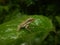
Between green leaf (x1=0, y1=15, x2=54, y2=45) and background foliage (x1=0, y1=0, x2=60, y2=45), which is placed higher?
green leaf (x1=0, y1=15, x2=54, y2=45)

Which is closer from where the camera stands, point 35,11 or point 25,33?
point 25,33

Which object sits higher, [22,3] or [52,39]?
[22,3]

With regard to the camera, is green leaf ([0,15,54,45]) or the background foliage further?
the background foliage

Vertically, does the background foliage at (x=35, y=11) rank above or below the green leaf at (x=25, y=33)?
below

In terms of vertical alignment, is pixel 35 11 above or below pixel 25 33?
below

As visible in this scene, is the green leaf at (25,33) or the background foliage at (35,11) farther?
the background foliage at (35,11)

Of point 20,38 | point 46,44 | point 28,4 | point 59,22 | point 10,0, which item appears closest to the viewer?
point 20,38

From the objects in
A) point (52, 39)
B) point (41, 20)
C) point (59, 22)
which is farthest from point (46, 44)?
point (41, 20)

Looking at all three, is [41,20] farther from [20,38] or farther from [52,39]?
[52,39]
